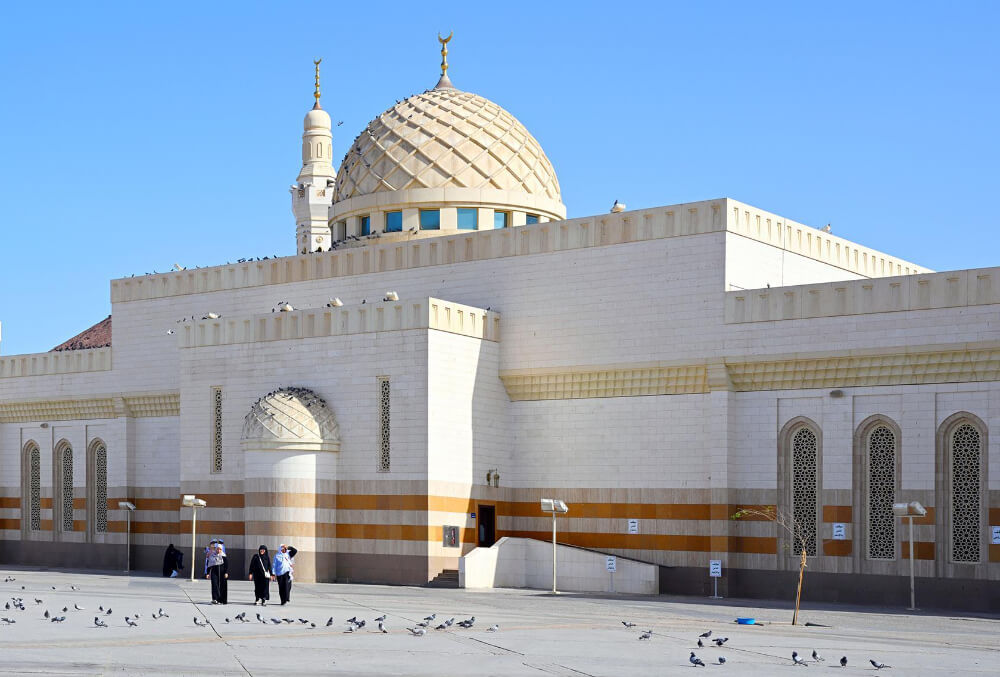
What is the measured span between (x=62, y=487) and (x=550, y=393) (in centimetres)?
1645

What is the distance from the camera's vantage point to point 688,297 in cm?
3206

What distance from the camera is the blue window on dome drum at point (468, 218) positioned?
39.7 meters

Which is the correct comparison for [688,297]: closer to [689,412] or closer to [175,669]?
[689,412]

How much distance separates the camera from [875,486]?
97.1ft

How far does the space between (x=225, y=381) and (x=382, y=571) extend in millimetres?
6650

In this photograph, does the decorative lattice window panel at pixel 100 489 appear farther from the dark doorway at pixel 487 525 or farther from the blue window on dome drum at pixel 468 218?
the dark doorway at pixel 487 525

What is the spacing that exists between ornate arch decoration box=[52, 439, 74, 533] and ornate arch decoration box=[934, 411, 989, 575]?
25056 millimetres

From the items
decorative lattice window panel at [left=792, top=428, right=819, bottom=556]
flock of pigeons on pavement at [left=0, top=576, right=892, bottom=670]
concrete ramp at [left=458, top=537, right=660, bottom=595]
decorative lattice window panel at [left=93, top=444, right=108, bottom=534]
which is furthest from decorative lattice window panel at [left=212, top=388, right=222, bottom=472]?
decorative lattice window panel at [left=792, top=428, right=819, bottom=556]

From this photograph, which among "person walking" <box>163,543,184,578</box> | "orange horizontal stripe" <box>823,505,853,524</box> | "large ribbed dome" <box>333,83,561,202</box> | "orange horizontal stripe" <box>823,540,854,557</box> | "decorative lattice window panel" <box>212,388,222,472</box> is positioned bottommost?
"person walking" <box>163,543,184,578</box>

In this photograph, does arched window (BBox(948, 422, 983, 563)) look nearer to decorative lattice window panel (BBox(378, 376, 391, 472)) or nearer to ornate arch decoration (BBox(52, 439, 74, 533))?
decorative lattice window panel (BBox(378, 376, 391, 472))

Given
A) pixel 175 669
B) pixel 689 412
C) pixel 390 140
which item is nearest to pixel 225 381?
pixel 390 140

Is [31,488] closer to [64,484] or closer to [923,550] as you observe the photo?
[64,484]

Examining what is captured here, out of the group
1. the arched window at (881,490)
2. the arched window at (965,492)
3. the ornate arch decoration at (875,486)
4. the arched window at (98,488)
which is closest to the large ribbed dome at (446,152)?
the arched window at (98,488)

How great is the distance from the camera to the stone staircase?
106 feet
